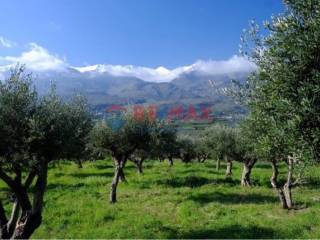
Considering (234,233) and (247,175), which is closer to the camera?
(234,233)

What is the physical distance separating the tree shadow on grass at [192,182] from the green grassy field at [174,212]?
12.8 inches

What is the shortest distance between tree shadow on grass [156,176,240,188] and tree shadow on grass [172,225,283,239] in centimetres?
1678

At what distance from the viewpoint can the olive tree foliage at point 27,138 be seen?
60.4 ft

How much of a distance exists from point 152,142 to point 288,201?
43.7 feet

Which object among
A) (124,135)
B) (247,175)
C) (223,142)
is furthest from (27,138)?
(223,142)

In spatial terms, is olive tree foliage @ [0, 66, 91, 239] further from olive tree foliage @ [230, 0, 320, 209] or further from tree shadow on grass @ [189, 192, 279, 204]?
tree shadow on grass @ [189, 192, 279, 204]

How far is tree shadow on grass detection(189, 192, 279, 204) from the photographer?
110 feet

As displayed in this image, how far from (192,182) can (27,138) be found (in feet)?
90.8

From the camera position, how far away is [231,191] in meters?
39.3

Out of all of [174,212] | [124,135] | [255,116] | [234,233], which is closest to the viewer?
[255,116]

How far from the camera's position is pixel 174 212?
29.6 m

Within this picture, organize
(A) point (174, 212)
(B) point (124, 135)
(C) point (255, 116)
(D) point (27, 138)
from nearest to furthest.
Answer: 1. (C) point (255, 116)
2. (D) point (27, 138)
3. (A) point (174, 212)
4. (B) point (124, 135)

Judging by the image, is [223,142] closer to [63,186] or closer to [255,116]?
[63,186]

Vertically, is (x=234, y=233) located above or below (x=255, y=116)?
below
